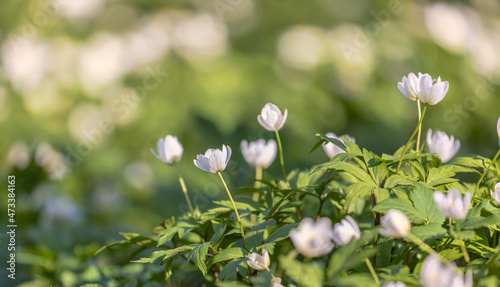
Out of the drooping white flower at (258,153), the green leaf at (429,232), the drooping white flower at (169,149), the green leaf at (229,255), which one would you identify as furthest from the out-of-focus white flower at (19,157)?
the green leaf at (429,232)

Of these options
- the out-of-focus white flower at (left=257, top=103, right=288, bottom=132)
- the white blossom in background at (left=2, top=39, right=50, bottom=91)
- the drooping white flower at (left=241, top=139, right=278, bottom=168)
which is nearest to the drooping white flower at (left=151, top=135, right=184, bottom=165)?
the drooping white flower at (left=241, top=139, right=278, bottom=168)

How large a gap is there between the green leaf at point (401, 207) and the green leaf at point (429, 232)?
26mm

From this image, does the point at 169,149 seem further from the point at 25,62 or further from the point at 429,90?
the point at 25,62

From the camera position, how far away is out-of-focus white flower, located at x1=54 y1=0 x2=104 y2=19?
5081 millimetres

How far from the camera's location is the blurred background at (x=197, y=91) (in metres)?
3.73

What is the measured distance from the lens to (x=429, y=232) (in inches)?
34.1

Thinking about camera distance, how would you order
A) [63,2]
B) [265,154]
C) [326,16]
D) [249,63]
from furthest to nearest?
1. [326,16]
2. [63,2]
3. [249,63]
4. [265,154]

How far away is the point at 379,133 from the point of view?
4.02m

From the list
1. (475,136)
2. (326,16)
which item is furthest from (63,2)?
(475,136)

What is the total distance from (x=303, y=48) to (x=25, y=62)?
260 centimetres

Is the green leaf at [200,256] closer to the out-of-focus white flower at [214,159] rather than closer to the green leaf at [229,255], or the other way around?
the green leaf at [229,255]

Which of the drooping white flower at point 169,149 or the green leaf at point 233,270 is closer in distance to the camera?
the green leaf at point 233,270

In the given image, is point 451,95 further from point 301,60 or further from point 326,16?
point 326,16

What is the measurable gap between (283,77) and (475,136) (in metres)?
1.72
